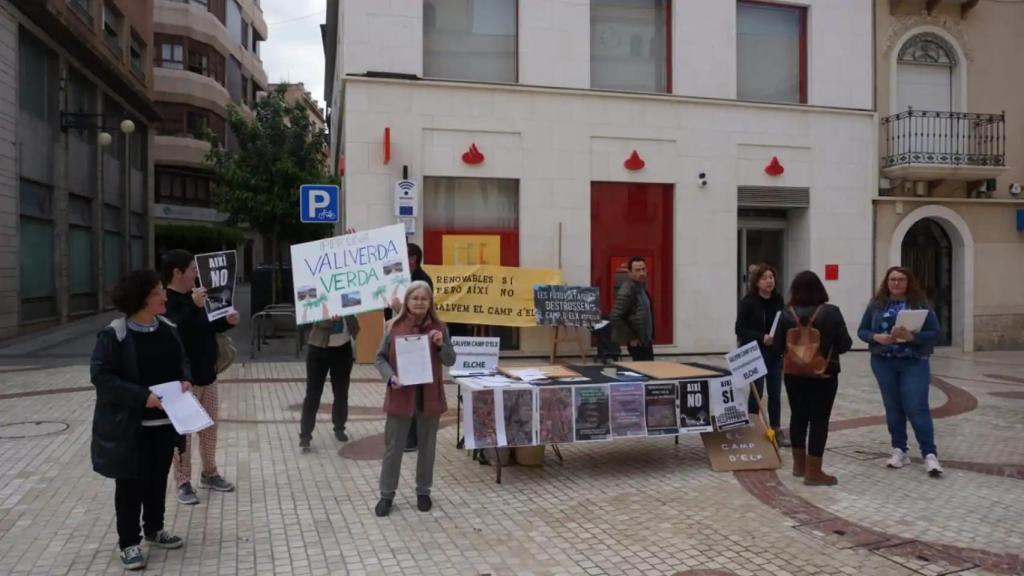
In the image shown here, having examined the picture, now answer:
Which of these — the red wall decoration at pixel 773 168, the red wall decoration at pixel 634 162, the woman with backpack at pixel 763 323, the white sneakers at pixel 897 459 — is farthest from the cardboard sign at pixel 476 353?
the red wall decoration at pixel 773 168

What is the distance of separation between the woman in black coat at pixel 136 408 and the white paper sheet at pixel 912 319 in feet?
17.6

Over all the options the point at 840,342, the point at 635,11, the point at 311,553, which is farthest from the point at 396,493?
the point at 635,11

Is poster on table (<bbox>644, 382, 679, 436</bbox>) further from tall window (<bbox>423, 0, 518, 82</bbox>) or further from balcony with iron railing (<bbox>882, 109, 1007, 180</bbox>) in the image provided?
balcony with iron railing (<bbox>882, 109, 1007, 180</bbox>)

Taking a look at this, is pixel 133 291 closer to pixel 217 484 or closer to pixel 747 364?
pixel 217 484

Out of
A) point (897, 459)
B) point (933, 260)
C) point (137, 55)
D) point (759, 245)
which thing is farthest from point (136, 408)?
point (137, 55)

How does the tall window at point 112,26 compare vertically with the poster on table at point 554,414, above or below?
above

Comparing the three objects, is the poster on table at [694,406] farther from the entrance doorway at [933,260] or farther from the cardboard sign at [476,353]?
the entrance doorway at [933,260]

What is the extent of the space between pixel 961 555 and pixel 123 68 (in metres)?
26.4

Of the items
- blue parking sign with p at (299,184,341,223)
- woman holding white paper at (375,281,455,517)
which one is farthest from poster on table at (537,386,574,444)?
blue parking sign with p at (299,184,341,223)

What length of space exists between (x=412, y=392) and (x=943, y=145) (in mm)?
14027

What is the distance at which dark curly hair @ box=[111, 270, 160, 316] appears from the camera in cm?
428

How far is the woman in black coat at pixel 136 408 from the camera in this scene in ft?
13.6

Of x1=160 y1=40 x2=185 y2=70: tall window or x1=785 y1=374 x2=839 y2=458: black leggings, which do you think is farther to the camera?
x1=160 y1=40 x2=185 y2=70: tall window

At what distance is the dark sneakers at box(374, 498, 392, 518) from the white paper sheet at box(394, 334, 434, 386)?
0.84 m
